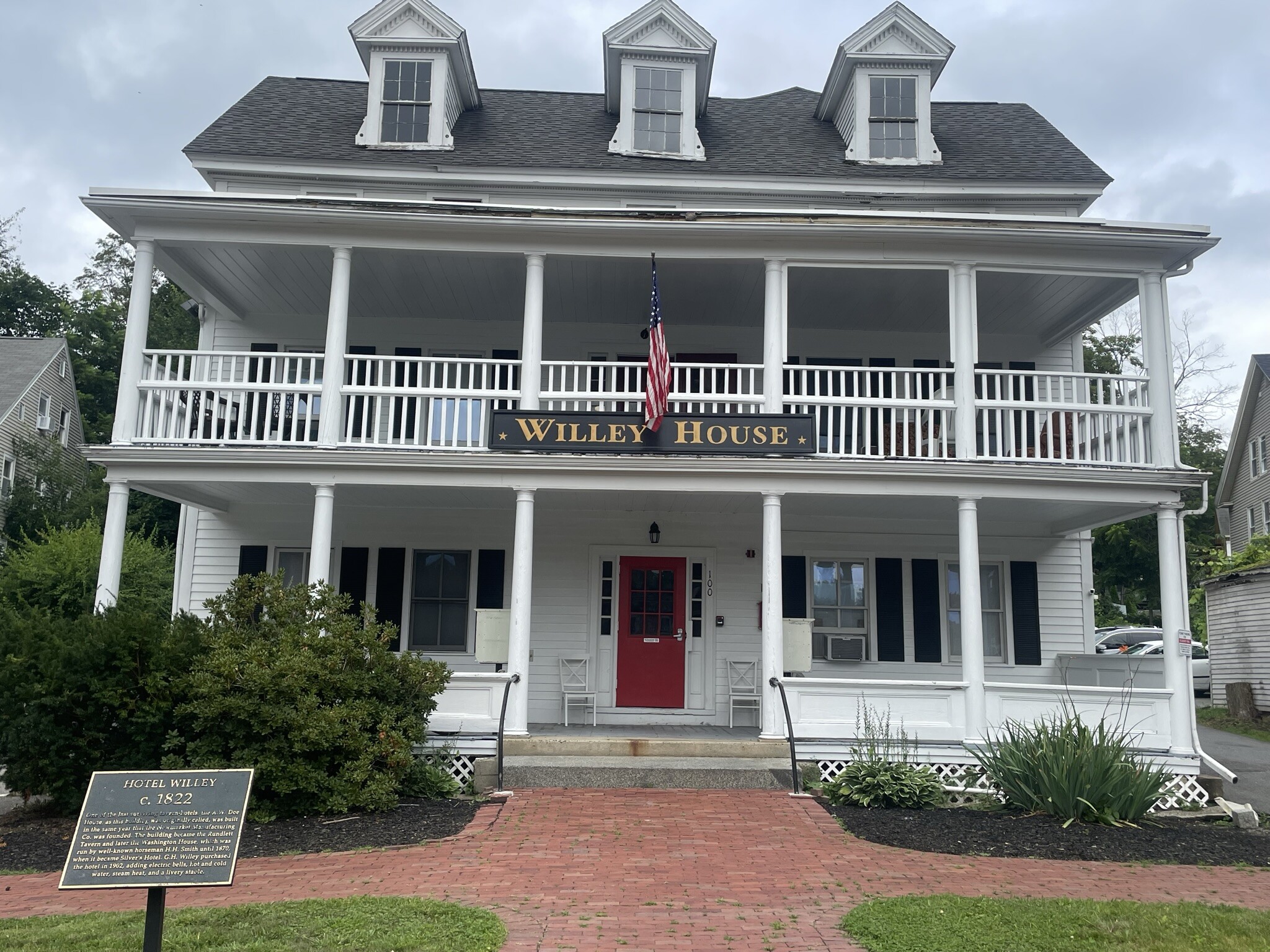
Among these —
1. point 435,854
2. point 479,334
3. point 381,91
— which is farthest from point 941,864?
point 381,91

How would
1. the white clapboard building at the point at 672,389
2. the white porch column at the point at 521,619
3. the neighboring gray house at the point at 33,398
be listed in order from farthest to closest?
the neighboring gray house at the point at 33,398, the white clapboard building at the point at 672,389, the white porch column at the point at 521,619

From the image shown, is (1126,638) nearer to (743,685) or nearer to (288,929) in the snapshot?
(743,685)

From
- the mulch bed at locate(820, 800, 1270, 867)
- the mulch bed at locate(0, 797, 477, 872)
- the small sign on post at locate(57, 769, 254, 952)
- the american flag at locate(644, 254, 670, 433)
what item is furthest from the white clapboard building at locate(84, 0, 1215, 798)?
the small sign on post at locate(57, 769, 254, 952)

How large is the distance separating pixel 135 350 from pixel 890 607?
10.3 meters

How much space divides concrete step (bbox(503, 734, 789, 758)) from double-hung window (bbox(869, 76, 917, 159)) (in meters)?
9.42

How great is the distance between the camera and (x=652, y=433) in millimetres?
11336

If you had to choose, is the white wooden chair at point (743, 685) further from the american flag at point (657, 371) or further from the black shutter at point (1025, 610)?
the american flag at point (657, 371)

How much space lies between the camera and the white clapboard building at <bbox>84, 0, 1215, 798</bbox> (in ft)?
36.9

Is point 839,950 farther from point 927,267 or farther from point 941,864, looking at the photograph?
point 927,267

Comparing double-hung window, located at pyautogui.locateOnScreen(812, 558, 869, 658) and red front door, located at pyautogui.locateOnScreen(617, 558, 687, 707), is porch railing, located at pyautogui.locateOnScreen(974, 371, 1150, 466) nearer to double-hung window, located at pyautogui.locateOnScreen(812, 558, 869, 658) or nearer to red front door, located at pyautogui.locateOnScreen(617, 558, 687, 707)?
double-hung window, located at pyautogui.locateOnScreen(812, 558, 869, 658)

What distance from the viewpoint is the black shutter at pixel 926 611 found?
13.6 m

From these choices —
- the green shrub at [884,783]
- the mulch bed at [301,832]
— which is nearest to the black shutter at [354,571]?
the mulch bed at [301,832]

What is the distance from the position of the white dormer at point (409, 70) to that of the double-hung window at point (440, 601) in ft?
20.8

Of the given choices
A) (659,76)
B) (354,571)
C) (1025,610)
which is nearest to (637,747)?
(354,571)
